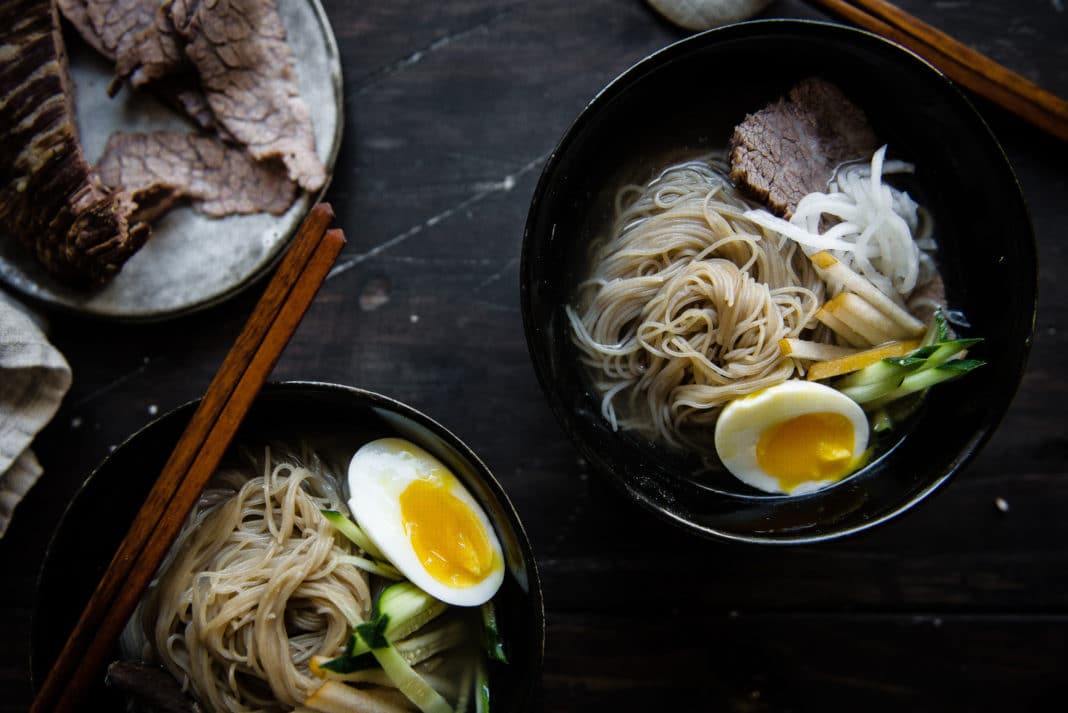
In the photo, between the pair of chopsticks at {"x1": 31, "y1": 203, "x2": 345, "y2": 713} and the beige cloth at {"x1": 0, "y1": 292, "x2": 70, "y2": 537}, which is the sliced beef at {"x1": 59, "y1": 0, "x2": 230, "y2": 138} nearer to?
the beige cloth at {"x1": 0, "y1": 292, "x2": 70, "y2": 537}

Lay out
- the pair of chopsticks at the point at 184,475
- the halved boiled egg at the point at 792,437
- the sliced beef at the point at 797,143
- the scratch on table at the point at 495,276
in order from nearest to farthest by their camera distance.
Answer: the pair of chopsticks at the point at 184,475 → the halved boiled egg at the point at 792,437 → the sliced beef at the point at 797,143 → the scratch on table at the point at 495,276

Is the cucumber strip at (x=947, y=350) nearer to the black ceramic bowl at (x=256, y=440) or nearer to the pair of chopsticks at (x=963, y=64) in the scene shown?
the pair of chopsticks at (x=963, y=64)

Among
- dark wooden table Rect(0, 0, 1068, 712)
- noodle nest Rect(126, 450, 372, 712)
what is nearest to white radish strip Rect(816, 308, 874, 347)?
dark wooden table Rect(0, 0, 1068, 712)

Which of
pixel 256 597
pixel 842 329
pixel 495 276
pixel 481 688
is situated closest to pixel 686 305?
pixel 842 329

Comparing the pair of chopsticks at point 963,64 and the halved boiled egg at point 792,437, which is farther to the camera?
the pair of chopsticks at point 963,64

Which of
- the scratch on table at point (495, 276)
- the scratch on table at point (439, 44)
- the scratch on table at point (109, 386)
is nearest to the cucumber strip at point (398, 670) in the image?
the scratch on table at point (495, 276)

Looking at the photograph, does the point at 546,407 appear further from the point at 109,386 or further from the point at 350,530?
the point at 109,386

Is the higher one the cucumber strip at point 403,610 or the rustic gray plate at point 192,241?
the rustic gray plate at point 192,241
